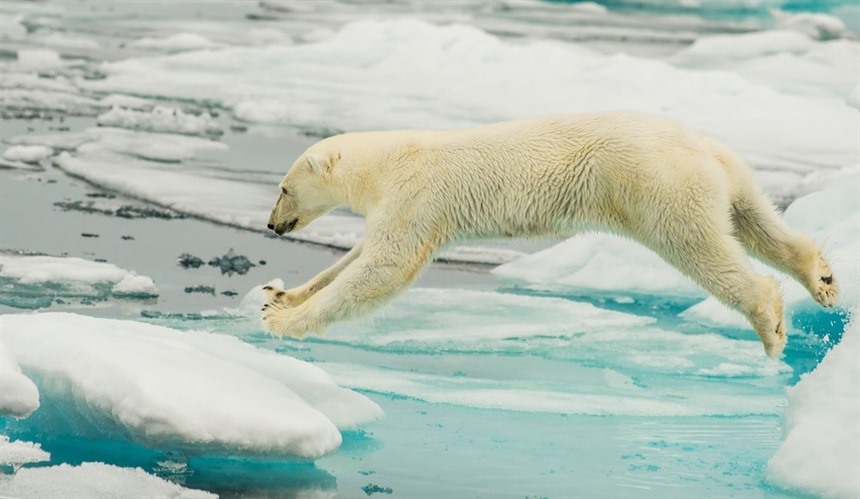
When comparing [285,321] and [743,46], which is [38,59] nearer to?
[743,46]

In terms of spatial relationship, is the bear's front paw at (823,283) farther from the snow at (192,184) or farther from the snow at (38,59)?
the snow at (38,59)

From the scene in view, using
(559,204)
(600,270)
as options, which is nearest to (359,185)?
(559,204)

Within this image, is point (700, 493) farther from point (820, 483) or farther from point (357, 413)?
point (357, 413)

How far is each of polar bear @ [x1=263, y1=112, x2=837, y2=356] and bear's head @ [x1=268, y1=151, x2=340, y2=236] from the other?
0.5 inches

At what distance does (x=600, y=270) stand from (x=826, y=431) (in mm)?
3808

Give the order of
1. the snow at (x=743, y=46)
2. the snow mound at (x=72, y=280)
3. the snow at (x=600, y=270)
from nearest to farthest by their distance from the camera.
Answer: the snow mound at (x=72, y=280), the snow at (x=600, y=270), the snow at (x=743, y=46)

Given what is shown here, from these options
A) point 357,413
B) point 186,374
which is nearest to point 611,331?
point 357,413

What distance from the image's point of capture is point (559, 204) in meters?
4.40

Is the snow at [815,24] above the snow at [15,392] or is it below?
above

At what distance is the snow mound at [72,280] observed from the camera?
7.00m

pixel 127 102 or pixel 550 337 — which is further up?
pixel 127 102

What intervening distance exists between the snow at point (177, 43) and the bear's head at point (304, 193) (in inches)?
484

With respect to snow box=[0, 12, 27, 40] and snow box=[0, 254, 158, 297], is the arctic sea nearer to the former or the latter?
snow box=[0, 254, 158, 297]

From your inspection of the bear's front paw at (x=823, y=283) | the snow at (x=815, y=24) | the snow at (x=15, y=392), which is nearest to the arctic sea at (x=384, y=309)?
the snow at (x=15, y=392)
